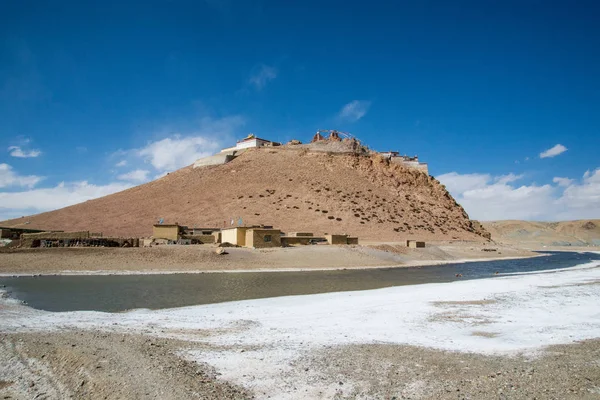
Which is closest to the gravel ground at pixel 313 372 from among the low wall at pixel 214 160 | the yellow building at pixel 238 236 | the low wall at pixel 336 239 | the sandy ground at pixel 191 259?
the sandy ground at pixel 191 259

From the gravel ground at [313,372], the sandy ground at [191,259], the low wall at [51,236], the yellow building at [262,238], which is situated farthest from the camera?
the yellow building at [262,238]

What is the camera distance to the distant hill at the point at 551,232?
109 meters

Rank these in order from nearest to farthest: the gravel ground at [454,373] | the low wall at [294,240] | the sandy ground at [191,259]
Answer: the gravel ground at [454,373], the sandy ground at [191,259], the low wall at [294,240]

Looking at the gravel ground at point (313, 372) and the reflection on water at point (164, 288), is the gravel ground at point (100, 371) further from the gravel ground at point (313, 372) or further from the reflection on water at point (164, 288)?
the reflection on water at point (164, 288)

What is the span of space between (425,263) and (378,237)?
1359 centimetres

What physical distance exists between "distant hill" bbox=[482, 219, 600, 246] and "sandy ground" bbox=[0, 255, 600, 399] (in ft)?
318

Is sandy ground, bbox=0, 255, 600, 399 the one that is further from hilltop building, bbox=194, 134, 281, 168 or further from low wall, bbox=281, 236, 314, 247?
hilltop building, bbox=194, 134, 281, 168

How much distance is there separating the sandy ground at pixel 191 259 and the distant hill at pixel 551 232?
240 feet

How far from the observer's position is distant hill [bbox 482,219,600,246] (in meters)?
109

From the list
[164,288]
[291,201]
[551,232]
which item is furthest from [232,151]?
[551,232]

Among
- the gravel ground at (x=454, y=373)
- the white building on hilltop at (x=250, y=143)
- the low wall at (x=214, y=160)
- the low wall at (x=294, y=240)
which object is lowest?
the gravel ground at (x=454, y=373)

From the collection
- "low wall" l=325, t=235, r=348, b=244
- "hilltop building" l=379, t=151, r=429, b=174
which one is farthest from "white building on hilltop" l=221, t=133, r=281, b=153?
"low wall" l=325, t=235, r=348, b=244

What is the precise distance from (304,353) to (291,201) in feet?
173

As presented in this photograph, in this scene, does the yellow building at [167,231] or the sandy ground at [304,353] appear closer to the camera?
the sandy ground at [304,353]
